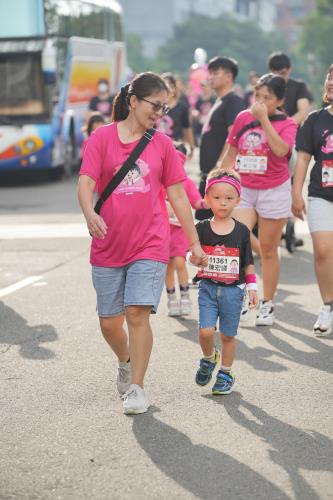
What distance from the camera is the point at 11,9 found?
21250mm

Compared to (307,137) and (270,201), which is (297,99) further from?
(307,137)

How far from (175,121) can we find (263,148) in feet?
18.7

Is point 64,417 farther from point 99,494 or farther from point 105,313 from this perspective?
point 99,494

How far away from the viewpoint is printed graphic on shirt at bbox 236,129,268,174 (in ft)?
28.0

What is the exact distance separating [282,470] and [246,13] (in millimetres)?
169633

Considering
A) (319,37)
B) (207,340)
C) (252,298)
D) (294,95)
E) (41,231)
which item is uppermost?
(294,95)

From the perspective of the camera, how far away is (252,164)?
28.2ft

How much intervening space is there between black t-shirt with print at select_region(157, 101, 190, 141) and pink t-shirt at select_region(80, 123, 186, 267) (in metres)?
8.04

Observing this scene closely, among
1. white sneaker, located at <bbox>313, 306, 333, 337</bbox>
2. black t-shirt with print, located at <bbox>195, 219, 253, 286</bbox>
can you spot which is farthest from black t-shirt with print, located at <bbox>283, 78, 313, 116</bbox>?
black t-shirt with print, located at <bbox>195, 219, 253, 286</bbox>

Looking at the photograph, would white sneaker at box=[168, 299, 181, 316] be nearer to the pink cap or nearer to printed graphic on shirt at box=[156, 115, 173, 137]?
the pink cap

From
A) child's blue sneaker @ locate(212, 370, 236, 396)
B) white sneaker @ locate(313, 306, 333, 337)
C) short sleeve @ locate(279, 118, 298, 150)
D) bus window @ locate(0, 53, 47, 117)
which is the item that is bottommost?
bus window @ locate(0, 53, 47, 117)

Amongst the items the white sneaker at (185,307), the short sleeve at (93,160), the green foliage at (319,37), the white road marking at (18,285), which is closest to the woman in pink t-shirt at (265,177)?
the white sneaker at (185,307)

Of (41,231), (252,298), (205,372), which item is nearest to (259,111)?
(252,298)

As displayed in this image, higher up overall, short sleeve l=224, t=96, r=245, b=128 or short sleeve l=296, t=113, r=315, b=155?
short sleeve l=296, t=113, r=315, b=155
